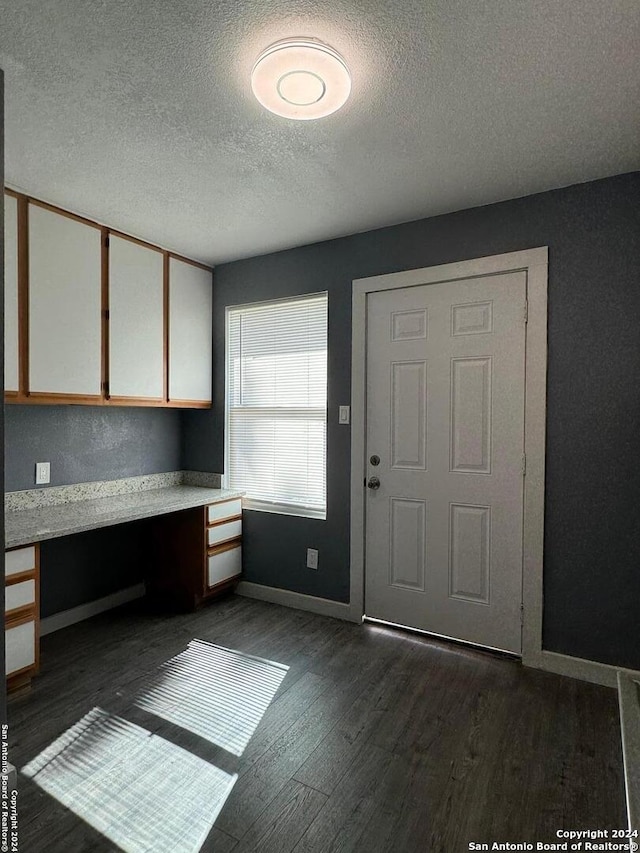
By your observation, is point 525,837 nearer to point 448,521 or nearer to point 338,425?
point 448,521

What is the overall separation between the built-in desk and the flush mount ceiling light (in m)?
2.17

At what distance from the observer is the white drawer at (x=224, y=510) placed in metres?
3.34

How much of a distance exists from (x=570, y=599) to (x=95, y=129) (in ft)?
10.4

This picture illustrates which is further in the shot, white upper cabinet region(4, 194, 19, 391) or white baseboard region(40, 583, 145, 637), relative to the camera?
white baseboard region(40, 583, 145, 637)

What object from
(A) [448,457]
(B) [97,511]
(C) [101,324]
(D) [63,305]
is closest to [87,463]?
(B) [97,511]

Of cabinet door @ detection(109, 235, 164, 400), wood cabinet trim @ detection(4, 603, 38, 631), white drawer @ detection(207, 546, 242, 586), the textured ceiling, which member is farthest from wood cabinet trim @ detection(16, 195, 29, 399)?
white drawer @ detection(207, 546, 242, 586)

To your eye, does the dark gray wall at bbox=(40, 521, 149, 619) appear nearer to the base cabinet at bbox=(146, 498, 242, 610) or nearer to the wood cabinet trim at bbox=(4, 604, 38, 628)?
the base cabinet at bbox=(146, 498, 242, 610)

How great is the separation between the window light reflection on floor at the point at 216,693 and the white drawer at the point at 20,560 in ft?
2.77

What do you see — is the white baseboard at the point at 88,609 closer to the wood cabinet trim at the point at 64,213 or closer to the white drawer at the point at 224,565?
the white drawer at the point at 224,565

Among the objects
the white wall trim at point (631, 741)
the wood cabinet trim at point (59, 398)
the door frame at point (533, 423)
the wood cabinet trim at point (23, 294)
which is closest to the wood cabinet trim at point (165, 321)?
the wood cabinet trim at point (59, 398)

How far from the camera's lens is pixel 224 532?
11.4 ft

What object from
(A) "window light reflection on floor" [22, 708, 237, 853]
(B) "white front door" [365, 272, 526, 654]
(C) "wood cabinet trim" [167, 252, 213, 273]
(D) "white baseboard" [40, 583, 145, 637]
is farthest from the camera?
(C) "wood cabinet trim" [167, 252, 213, 273]

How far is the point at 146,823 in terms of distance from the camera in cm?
159

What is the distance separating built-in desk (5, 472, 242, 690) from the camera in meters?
2.34
